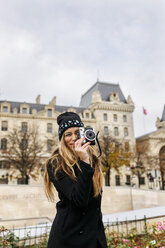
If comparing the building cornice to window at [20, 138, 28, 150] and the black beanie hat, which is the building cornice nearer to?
window at [20, 138, 28, 150]

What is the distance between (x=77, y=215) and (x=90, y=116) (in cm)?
4443

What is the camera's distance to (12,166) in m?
32.7

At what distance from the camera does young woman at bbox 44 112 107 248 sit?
6.80 feet

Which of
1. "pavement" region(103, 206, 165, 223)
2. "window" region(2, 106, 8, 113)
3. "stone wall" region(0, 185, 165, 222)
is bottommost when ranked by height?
"stone wall" region(0, 185, 165, 222)

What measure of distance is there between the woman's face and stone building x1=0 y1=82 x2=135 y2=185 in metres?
35.4

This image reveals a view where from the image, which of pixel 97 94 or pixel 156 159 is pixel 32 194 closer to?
pixel 156 159

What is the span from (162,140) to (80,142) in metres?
49.8

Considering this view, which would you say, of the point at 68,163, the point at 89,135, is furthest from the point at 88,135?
the point at 68,163

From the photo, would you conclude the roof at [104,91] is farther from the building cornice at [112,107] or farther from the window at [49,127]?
the window at [49,127]

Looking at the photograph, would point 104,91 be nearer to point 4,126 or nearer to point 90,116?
point 90,116

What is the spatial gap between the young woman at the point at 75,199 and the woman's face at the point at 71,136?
1 centimetres

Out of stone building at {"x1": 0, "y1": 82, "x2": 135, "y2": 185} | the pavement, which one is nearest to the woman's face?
the pavement

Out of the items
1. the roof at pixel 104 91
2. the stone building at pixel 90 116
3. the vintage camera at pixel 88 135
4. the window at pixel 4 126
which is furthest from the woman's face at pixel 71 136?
the roof at pixel 104 91

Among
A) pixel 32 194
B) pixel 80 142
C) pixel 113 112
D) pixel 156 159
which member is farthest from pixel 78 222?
pixel 113 112
